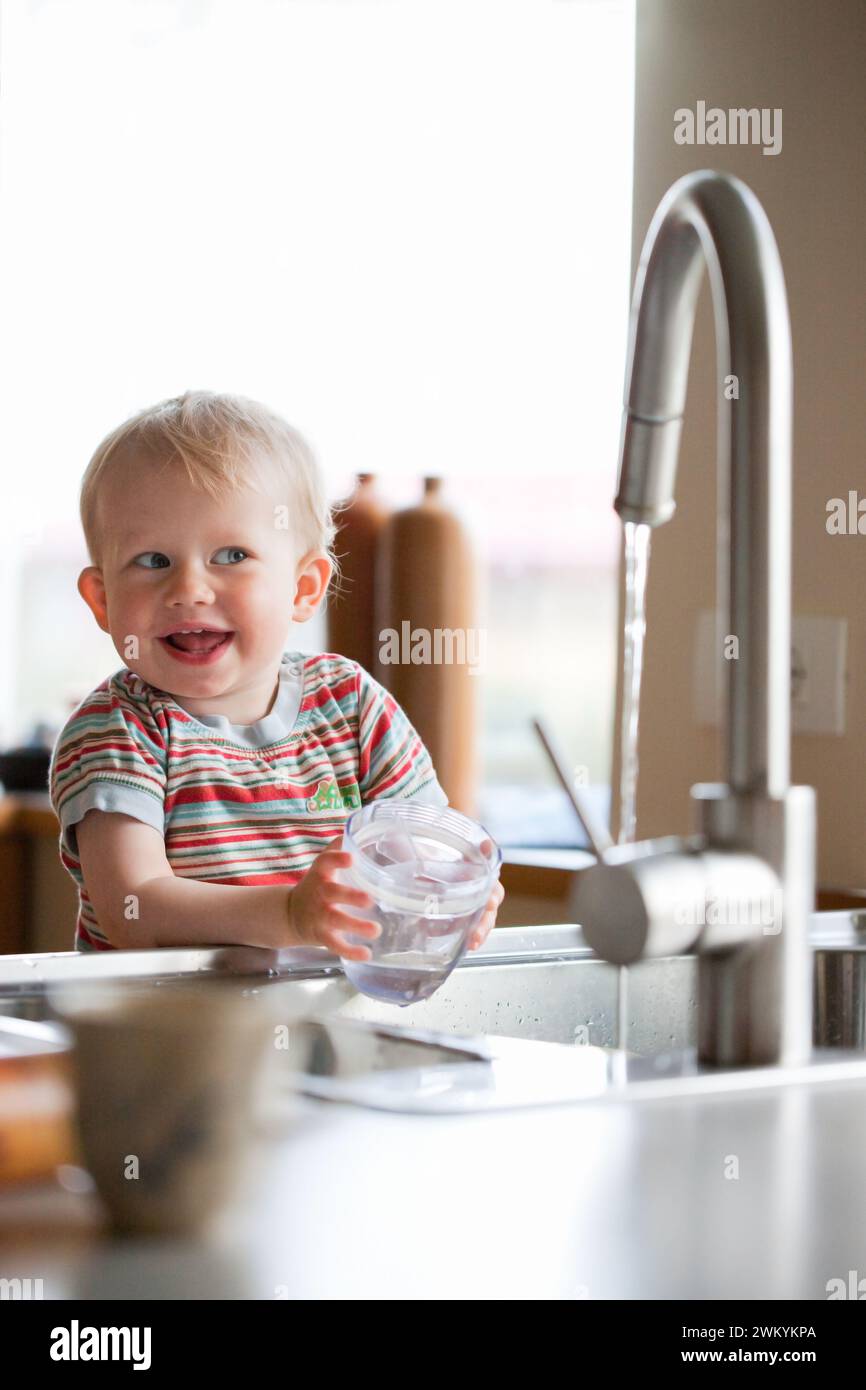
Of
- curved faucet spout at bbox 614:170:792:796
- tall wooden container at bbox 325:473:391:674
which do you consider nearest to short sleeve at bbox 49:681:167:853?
curved faucet spout at bbox 614:170:792:796

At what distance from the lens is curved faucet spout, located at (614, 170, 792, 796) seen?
0.70m

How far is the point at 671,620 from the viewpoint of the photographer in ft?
5.14

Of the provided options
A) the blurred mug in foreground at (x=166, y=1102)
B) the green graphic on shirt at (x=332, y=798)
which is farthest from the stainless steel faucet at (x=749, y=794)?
the green graphic on shirt at (x=332, y=798)

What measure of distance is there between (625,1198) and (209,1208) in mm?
158

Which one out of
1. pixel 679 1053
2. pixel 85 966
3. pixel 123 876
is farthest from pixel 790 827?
pixel 123 876

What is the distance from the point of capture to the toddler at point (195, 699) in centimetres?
113

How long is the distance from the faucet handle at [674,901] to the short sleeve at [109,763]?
55 cm

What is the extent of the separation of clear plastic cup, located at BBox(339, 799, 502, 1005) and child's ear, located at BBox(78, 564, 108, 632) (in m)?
0.45

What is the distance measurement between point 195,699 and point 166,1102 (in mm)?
717

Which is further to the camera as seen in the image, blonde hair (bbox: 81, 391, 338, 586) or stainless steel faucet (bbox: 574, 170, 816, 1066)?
blonde hair (bbox: 81, 391, 338, 586)

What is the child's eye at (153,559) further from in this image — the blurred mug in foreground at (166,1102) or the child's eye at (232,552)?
the blurred mug in foreground at (166,1102)

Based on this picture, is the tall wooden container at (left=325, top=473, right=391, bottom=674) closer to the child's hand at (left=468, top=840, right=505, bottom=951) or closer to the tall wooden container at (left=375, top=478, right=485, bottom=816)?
the tall wooden container at (left=375, top=478, right=485, bottom=816)

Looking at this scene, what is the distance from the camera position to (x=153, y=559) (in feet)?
3.82
